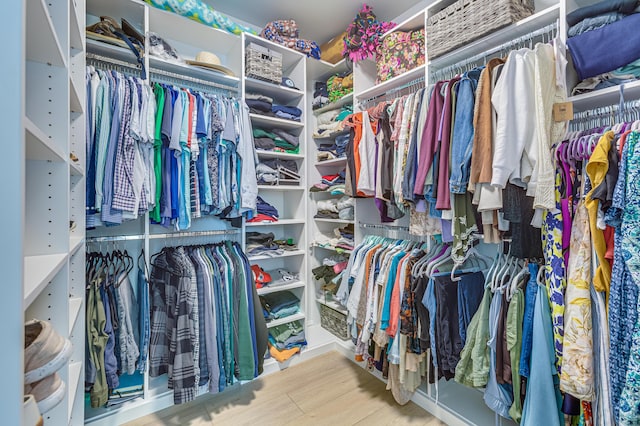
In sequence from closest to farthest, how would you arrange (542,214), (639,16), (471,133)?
1. (639,16)
2. (542,214)
3. (471,133)

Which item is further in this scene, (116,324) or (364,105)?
(364,105)

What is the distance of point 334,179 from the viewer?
2527mm

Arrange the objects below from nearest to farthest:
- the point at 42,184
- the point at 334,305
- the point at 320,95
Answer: the point at 42,184
the point at 334,305
the point at 320,95

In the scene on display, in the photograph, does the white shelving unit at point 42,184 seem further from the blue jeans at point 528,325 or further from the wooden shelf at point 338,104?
the wooden shelf at point 338,104

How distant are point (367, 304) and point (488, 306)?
0.67m

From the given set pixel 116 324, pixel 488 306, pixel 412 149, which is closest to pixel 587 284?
pixel 488 306

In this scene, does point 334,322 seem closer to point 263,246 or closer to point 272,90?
point 263,246

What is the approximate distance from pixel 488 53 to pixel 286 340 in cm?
235

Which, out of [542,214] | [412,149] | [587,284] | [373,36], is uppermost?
[373,36]

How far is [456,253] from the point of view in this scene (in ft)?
4.90

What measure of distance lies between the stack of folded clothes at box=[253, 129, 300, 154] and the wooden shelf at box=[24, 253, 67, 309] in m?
1.59

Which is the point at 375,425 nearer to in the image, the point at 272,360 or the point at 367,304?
the point at 367,304

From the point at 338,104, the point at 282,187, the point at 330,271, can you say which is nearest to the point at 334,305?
the point at 330,271

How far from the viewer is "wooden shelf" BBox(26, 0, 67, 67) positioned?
0.68m
